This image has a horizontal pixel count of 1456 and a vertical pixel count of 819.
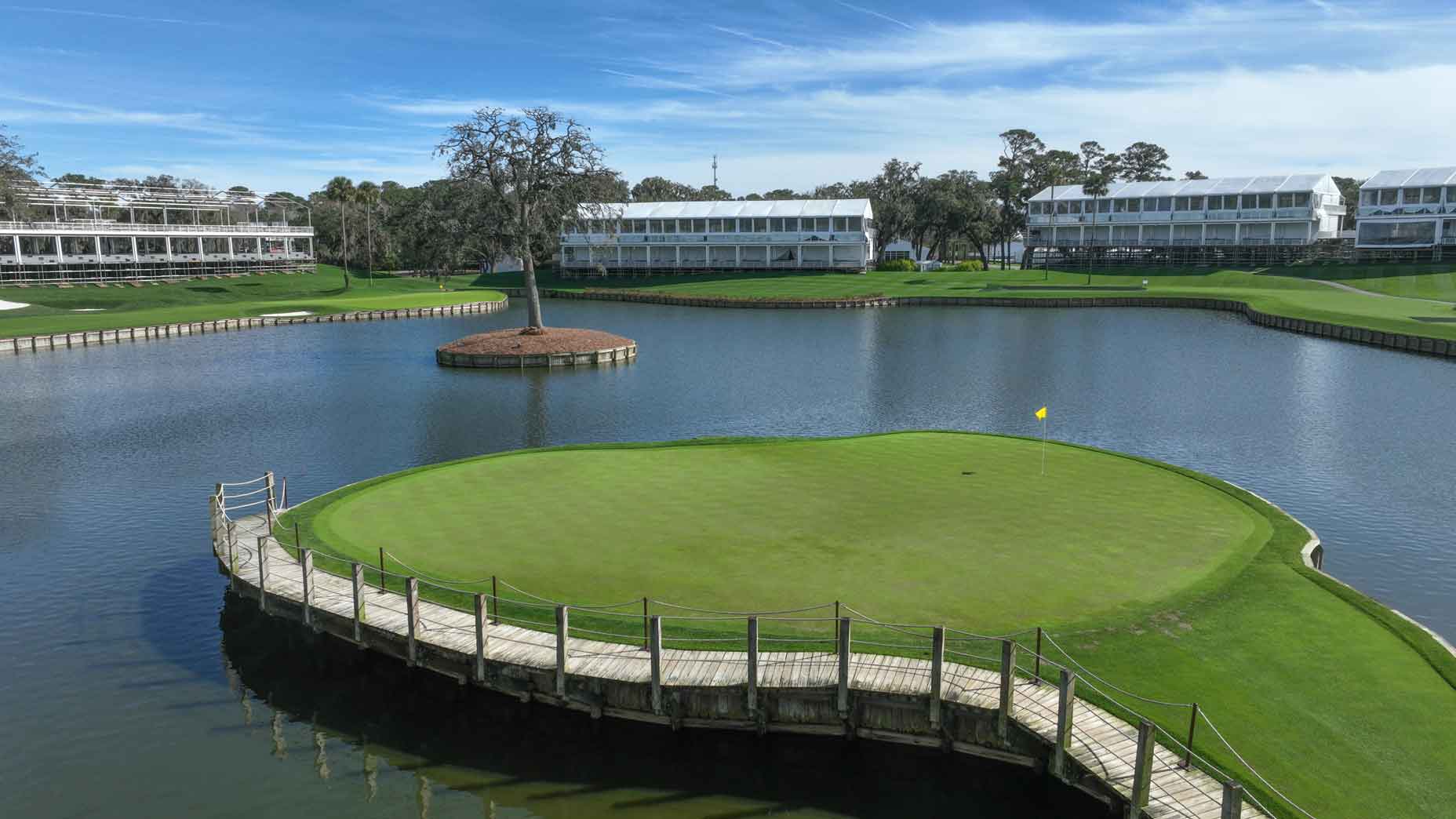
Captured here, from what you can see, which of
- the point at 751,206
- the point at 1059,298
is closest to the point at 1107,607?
the point at 1059,298

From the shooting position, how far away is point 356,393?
50.8 metres

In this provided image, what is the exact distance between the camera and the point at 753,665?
1573 cm

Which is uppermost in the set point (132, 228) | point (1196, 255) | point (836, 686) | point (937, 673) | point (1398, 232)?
point (132, 228)

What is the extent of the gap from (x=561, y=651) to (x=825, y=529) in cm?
788

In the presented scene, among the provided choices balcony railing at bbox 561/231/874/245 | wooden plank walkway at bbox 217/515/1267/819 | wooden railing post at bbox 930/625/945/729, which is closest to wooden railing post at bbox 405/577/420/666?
wooden plank walkway at bbox 217/515/1267/819

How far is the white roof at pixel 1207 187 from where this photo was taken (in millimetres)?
121000

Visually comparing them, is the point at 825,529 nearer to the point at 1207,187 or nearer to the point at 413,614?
the point at 413,614

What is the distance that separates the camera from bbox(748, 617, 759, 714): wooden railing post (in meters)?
15.5

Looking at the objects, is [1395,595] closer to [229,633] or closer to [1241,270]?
[229,633]

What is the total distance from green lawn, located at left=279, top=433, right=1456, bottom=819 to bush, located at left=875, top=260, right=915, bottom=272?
10433 centimetres

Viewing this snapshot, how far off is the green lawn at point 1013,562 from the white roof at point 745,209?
104m

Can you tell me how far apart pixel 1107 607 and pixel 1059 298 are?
3520 inches

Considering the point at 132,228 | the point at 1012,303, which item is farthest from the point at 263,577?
the point at 132,228

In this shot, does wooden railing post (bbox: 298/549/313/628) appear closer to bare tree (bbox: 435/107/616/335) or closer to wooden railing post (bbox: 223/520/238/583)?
wooden railing post (bbox: 223/520/238/583)
